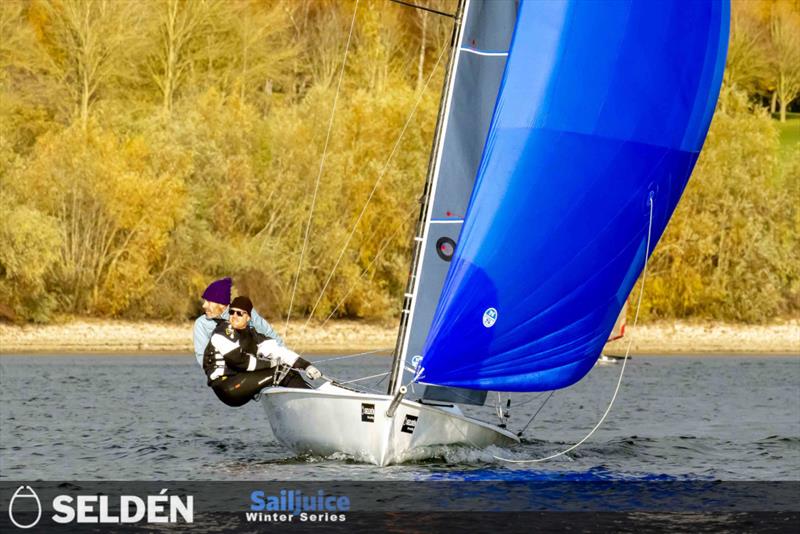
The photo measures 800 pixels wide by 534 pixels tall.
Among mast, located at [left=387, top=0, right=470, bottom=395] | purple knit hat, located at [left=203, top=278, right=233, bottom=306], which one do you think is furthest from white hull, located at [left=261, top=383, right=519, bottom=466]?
purple knit hat, located at [left=203, top=278, right=233, bottom=306]

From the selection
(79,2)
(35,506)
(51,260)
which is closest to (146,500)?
(35,506)

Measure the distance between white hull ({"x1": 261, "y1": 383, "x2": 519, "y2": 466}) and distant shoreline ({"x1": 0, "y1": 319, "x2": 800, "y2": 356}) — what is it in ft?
101

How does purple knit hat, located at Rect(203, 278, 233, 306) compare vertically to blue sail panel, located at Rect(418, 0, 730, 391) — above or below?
below

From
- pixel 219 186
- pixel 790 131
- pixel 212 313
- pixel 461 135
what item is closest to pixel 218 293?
pixel 212 313

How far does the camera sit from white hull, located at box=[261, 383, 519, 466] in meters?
17.8

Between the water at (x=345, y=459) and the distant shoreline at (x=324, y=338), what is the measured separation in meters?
6.46

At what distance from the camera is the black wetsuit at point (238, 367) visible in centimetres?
1858

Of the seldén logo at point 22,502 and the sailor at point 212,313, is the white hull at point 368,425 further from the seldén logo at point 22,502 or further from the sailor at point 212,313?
the seldén logo at point 22,502

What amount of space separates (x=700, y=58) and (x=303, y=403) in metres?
6.33

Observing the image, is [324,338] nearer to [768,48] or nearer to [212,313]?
[212,313]

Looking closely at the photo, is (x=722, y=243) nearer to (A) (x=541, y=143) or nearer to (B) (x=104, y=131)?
(B) (x=104, y=131)

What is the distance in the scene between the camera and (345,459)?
60.0 ft

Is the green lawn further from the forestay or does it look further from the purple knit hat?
the purple knit hat

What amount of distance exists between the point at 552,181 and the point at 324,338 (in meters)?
35.7
